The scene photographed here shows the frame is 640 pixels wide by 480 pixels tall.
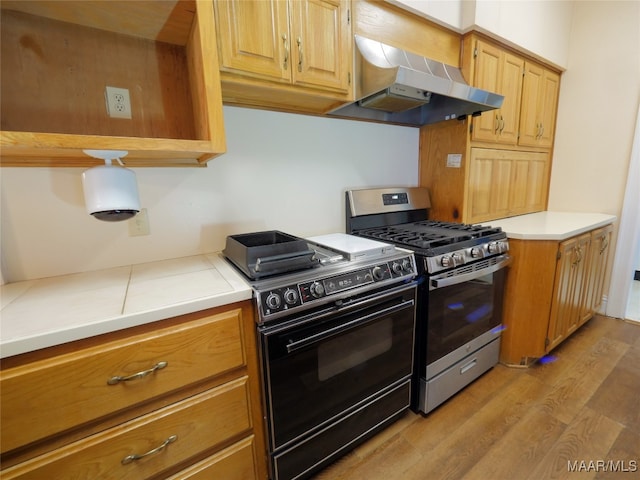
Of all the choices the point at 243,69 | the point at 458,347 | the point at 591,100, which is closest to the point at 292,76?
the point at 243,69

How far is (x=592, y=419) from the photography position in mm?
1500

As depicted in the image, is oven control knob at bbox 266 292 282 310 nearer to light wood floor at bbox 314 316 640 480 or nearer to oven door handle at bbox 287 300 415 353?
oven door handle at bbox 287 300 415 353

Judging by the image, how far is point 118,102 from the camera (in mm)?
1196

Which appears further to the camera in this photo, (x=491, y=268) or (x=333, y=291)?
(x=491, y=268)

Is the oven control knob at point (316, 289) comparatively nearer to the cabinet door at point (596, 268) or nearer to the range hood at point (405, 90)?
the range hood at point (405, 90)

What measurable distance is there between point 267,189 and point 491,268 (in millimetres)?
1363

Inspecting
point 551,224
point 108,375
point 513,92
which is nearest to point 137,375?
point 108,375

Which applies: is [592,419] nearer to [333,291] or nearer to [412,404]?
[412,404]

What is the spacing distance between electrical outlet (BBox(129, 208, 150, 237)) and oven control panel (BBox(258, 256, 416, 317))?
0.75m

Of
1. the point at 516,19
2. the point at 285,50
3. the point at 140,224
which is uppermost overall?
the point at 516,19

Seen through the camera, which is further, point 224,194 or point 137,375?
point 224,194

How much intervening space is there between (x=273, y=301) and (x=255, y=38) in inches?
41.0

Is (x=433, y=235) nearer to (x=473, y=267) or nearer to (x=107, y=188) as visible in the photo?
(x=473, y=267)

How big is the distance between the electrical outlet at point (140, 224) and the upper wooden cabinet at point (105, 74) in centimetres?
23
